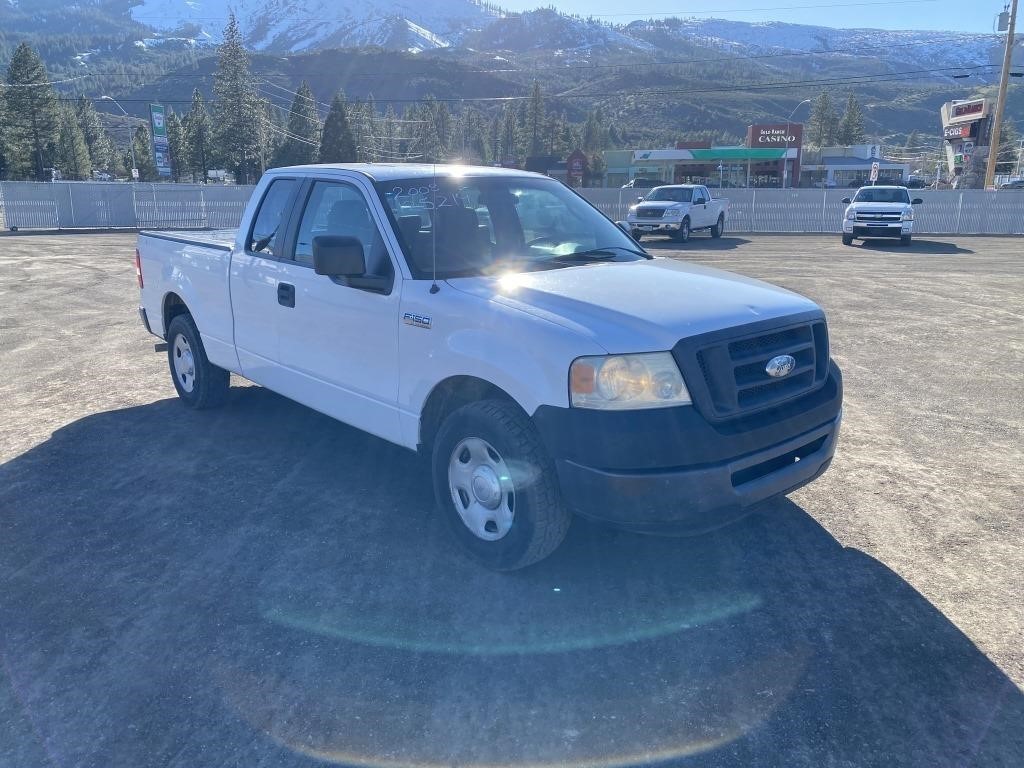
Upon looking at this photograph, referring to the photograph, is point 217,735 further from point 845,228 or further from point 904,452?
point 845,228

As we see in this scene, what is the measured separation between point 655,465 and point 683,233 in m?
24.3

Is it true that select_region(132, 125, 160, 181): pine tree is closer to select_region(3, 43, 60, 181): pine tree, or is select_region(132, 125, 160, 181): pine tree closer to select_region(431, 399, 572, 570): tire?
select_region(3, 43, 60, 181): pine tree

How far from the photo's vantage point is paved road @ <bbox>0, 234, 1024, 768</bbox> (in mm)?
2836

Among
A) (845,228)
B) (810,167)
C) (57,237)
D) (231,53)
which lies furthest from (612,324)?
(810,167)

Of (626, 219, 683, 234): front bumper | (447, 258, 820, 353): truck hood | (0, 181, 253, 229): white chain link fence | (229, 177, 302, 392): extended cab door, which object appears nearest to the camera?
(447, 258, 820, 353): truck hood

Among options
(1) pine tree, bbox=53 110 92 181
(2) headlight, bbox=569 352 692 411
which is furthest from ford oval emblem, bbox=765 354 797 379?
(1) pine tree, bbox=53 110 92 181

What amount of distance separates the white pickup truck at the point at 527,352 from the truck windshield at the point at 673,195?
22.4 m

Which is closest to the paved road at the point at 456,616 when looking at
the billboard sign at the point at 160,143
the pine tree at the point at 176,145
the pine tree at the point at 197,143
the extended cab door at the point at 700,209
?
the extended cab door at the point at 700,209

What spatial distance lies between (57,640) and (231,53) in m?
78.7

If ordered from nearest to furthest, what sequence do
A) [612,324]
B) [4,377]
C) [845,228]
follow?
[612,324] → [4,377] → [845,228]

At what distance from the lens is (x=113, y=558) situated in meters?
4.12

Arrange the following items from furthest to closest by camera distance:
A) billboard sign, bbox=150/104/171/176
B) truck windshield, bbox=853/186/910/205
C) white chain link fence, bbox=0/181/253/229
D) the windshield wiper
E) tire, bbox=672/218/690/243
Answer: billboard sign, bbox=150/104/171/176 → white chain link fence, bbox=0/181/253/229 → tire, bbox=672/218/690/243 → truck windshield, bbox=853/186/910/205 → the windshield wiper

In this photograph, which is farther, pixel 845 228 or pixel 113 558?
pixel 845 228

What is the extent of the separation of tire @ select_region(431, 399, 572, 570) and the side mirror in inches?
36.8
